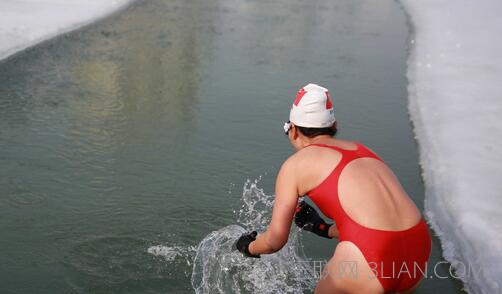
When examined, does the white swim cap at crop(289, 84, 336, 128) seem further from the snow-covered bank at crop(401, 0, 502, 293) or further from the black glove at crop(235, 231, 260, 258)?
the snow-covered bank at crop(401, 0, 502, 293)

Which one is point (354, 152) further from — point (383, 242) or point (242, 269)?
point (242, 269)

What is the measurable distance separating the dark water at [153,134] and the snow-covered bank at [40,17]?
16.0 inches

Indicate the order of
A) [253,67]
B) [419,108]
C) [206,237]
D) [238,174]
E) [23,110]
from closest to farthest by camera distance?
[206,237]
[238,174]
[23,110]
[419,108]
[253,67]

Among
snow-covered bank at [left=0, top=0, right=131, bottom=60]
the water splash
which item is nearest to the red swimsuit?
the water splash

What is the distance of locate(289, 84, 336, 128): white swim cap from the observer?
10.0ft

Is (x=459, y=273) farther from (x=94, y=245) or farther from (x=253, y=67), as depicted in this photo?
(x=253, y=67)

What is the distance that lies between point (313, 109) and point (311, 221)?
2.75 feet

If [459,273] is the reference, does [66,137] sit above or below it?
above

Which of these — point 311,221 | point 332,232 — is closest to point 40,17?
point 311,221

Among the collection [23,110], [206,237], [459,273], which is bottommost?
[459,273]

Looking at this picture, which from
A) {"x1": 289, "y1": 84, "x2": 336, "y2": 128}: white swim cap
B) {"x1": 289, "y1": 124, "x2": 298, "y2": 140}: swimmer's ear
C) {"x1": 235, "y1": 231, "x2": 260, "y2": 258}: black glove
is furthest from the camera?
{"x1": 235, "y1": 231, "x2": 260, "y2": 258}: black glove

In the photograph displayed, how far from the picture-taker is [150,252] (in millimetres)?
4660

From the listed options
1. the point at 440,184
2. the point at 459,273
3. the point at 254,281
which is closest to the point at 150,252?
the point at 254,281

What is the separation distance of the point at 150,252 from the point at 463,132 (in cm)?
470
